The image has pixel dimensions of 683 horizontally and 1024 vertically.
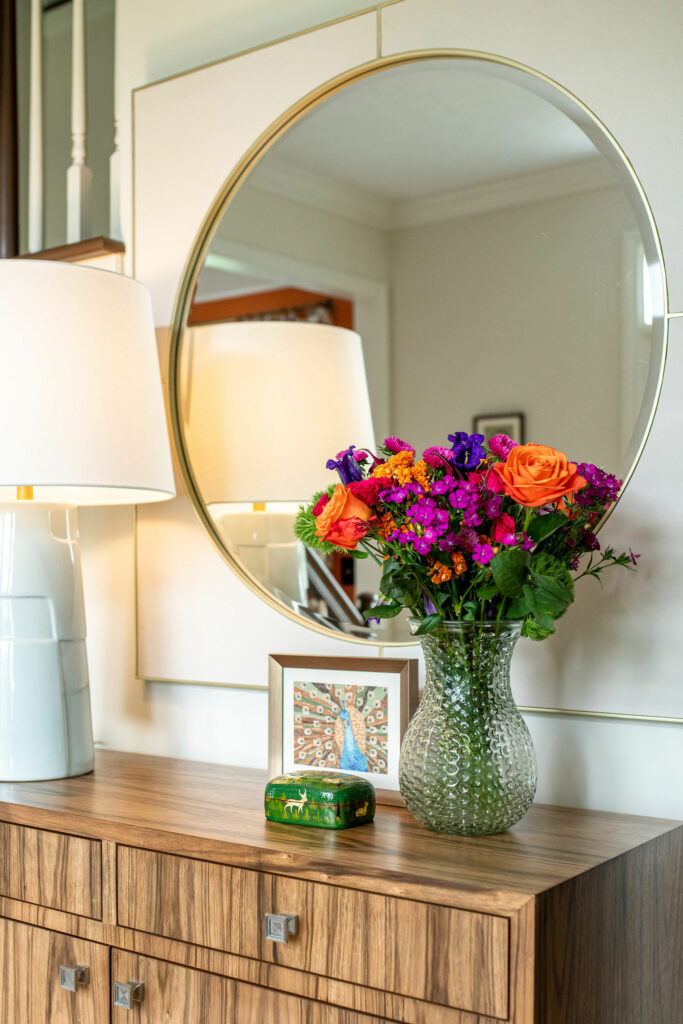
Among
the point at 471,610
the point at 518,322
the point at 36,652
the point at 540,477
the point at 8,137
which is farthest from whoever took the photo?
the point at 8,137

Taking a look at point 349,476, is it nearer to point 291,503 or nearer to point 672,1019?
point 291,503

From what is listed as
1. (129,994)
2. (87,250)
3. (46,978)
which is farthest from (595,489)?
(87,250)

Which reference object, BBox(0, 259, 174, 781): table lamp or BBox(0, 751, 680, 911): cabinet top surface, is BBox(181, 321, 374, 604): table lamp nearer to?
BBox(0, 259, 174, 781): table lamp

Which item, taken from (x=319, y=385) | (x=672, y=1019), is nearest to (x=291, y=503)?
(x=319, y=385)

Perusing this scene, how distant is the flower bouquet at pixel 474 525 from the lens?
111 cm

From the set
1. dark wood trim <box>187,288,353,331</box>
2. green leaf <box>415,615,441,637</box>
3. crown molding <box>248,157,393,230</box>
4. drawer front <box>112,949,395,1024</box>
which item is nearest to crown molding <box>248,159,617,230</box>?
crown molding <box>248,157,393,230</box>

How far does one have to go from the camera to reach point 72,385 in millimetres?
1508

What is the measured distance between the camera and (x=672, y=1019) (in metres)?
1.23

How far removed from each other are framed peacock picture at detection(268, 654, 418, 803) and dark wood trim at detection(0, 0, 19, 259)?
113 cm

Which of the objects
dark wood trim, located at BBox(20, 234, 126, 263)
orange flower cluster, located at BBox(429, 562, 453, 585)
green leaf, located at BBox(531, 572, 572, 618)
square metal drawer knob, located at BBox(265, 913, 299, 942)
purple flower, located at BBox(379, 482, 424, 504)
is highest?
dark wood trim, located at BBox(20, 234, 126, 263)

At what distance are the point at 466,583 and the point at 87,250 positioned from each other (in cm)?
109

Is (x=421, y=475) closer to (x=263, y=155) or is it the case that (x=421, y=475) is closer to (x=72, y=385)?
(x=72, y=385)

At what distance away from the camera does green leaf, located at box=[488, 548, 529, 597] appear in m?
1.10

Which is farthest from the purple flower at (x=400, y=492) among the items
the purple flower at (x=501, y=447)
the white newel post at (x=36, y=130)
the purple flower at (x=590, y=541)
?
the white newel post at (x=36, y=130)
